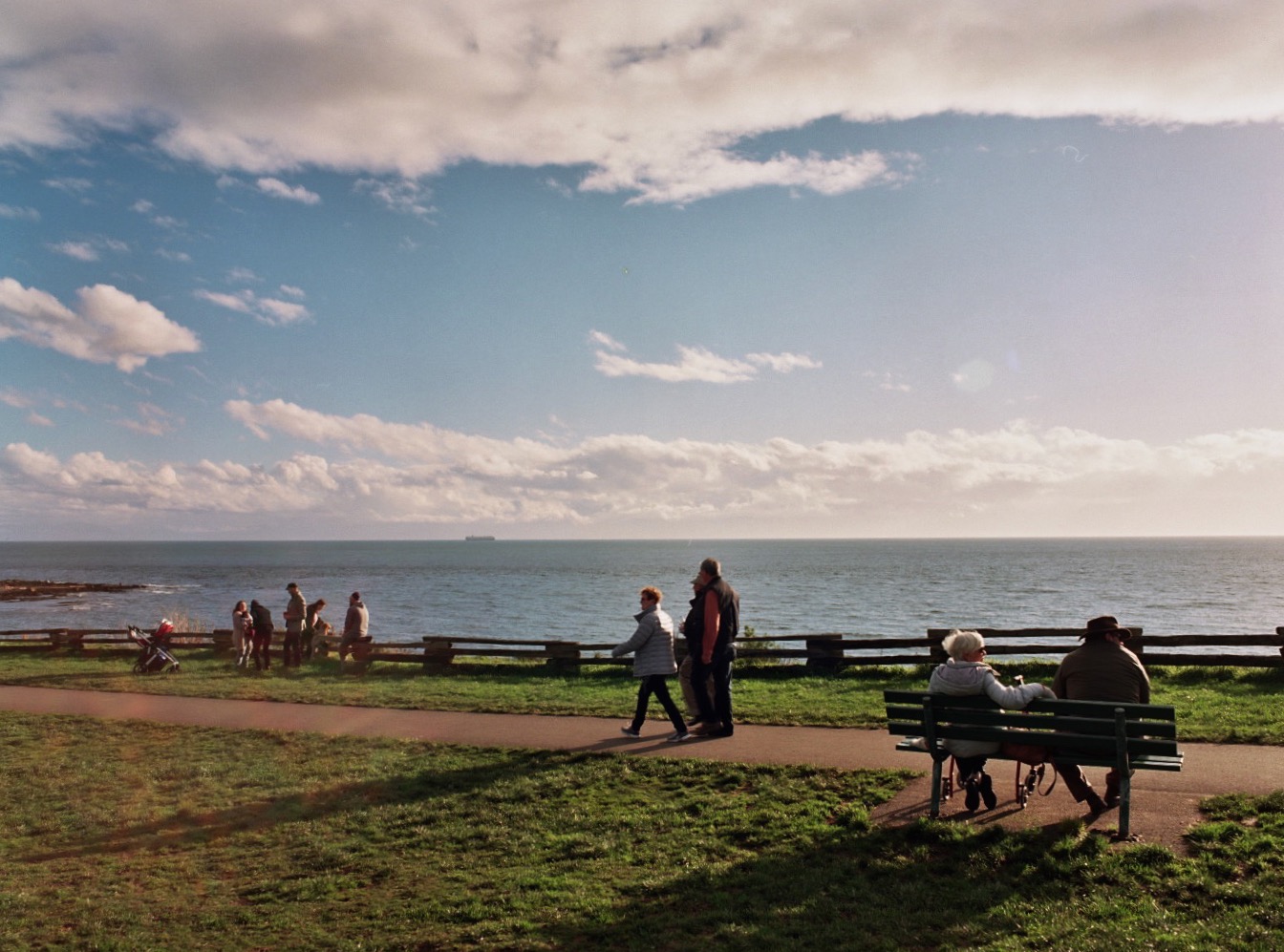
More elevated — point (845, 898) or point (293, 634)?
point (293, 634)

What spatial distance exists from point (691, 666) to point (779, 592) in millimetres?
66414

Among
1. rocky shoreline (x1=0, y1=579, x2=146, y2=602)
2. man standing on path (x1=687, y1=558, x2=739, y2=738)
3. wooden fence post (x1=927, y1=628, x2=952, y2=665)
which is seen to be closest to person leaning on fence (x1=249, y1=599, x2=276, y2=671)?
man standing on path (x1=687, y1=558, x2=739, y2=738)

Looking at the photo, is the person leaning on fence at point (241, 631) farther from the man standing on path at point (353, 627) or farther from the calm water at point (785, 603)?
the calm water at point (785, 603)

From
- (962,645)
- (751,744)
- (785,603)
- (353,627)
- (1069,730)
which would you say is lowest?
(785,603)

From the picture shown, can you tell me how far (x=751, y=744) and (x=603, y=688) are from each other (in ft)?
17.9

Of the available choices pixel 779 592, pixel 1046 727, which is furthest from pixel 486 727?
pixel 779 592

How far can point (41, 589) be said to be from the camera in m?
94.7

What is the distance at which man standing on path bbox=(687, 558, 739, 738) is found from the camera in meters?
10.7

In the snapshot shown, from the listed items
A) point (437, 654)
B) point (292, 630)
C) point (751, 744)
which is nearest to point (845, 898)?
point (751, 744)

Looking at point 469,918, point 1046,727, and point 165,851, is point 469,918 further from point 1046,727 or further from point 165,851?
point 1046,727

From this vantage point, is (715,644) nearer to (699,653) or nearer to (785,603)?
(699,653)

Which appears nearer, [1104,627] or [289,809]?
[1104,627]

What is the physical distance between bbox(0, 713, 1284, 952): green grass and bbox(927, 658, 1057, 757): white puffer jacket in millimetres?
683

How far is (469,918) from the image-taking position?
5949 millimetres
